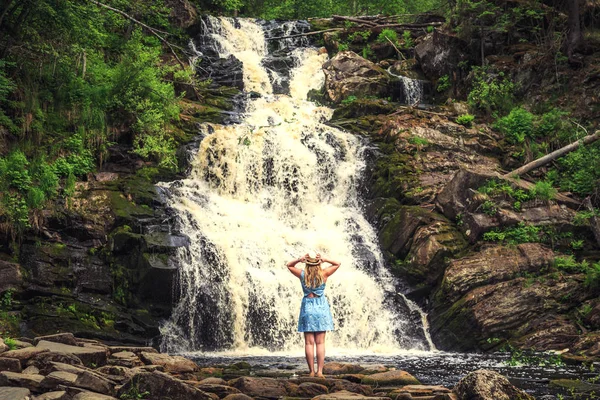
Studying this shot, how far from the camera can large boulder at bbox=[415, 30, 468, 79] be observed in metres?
29.9

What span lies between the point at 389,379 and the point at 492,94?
19497 mm

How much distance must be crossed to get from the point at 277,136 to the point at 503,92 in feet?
31.8

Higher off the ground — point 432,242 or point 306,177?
point 306,177

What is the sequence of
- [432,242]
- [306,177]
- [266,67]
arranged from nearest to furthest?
[432,242], [306,177], [266,67]

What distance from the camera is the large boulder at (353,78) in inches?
1201

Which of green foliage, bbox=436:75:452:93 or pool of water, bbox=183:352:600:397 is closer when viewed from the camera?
pool of water, bbox=183:352:600:397

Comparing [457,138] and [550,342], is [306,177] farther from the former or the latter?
[550,342]

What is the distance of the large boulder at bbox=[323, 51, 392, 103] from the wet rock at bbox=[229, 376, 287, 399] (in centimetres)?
2228

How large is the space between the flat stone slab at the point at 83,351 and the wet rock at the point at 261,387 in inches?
86.1

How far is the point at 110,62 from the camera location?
84.2 feet

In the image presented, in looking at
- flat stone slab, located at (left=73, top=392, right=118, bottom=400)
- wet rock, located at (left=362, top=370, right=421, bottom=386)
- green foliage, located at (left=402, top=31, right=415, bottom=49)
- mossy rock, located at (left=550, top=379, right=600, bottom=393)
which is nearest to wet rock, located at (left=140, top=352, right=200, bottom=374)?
flat stone slab, located at (left=73, top=392, right=118, bottom=400)

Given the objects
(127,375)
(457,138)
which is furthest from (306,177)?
(127,375)

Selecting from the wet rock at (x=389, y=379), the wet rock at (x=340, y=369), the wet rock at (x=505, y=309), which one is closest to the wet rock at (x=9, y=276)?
the wet rock at (x=340, y=369)

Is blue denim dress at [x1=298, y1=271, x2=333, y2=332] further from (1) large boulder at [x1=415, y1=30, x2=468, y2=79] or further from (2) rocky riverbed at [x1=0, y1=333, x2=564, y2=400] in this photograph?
(1) large boulder at [x1=415, y1=30, x2=468, y2=79]
